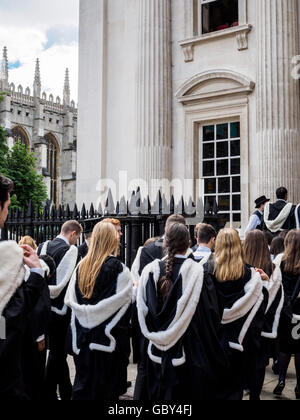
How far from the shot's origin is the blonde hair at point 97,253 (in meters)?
4.60

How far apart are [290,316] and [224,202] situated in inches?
307

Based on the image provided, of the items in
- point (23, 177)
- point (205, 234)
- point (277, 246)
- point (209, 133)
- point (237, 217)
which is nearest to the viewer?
point (205, 234)

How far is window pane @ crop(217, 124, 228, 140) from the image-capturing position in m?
13.5

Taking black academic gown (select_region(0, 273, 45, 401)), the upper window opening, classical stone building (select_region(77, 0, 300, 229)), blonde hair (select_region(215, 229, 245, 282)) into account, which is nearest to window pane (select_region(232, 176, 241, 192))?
classical stone building (select_region(77, 0, 300, 229))

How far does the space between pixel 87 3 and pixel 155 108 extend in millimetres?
4499

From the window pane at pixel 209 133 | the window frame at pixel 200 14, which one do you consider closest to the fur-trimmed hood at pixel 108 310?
the window pane at pixel 209 133

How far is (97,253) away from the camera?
15.3 ft

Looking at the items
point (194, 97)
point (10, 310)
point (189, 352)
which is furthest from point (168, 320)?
point (194, 97)

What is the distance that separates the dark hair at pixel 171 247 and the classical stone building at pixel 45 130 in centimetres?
6925

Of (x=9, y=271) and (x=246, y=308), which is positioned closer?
(x=9, y=271)

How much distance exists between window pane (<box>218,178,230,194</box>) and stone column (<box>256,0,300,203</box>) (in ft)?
5.22

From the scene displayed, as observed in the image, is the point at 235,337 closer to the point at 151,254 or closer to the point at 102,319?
the point at 102,319
